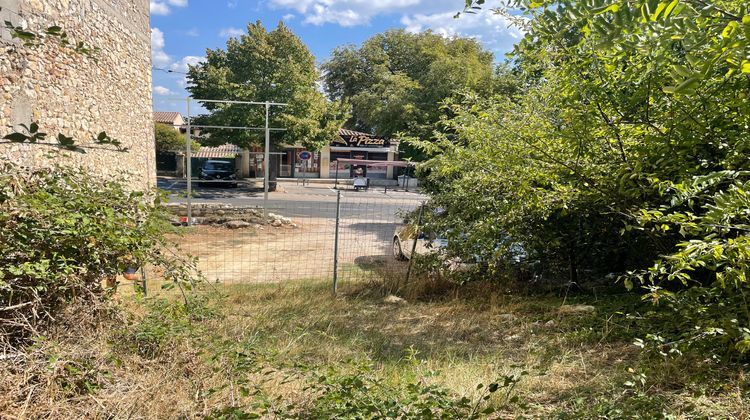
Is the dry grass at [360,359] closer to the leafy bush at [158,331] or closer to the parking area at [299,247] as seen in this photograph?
the leafy bush at [158,331]

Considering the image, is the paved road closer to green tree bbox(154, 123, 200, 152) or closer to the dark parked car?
the dark parked car

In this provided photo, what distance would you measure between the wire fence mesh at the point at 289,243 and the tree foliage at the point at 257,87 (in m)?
5.40

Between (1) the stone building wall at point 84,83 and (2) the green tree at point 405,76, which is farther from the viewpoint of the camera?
(2) the green tree at point 405,76

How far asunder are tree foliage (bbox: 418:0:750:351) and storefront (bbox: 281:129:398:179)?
29717 mm

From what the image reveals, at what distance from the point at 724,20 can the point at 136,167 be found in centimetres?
1131

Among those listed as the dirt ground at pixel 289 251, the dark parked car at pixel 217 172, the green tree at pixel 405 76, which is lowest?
the dirt ground at pixel 289 251

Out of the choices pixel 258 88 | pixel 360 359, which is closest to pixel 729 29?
pixel 360 359

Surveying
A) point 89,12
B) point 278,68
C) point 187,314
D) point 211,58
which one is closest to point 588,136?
point 187,314

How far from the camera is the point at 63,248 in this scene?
9.95 feet

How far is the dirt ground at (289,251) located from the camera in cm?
768

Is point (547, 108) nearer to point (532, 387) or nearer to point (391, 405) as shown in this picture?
point (532, 387)

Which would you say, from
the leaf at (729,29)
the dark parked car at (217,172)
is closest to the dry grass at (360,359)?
the leaf at (729,29)

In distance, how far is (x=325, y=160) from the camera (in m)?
35.4

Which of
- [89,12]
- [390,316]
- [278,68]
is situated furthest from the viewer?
[278,68]
